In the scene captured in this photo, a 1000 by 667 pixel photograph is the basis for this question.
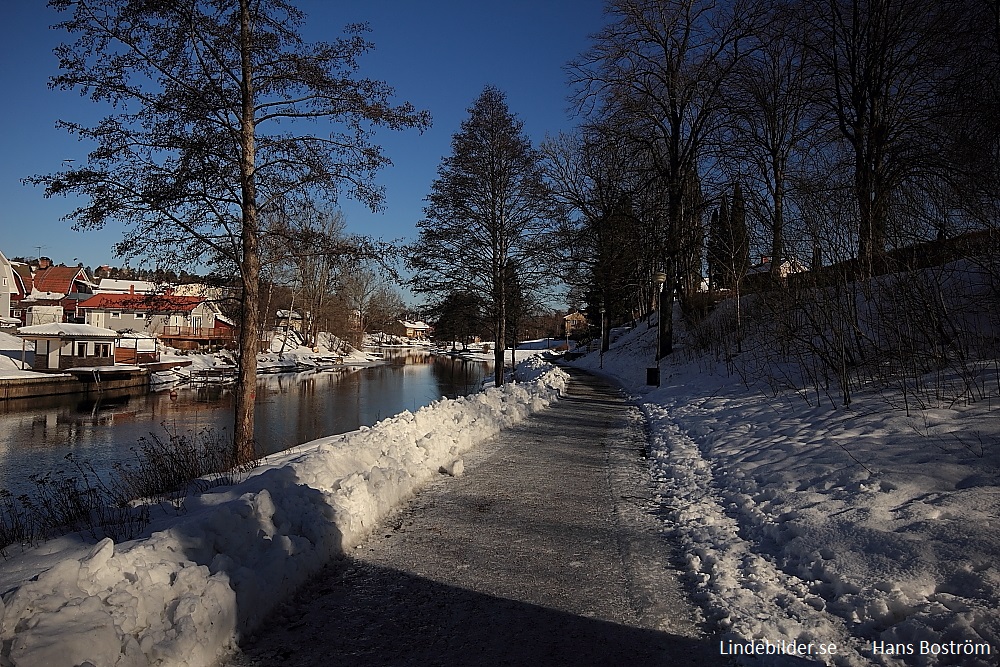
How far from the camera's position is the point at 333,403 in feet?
84.4

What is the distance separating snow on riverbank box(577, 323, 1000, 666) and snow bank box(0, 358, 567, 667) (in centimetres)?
→ 292

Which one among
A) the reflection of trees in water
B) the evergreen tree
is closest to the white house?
the reflection of trees in water

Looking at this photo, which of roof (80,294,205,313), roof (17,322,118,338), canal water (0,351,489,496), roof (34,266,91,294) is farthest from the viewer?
roof (34,266,91,294)

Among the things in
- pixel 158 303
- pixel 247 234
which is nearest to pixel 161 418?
pixel 158 303

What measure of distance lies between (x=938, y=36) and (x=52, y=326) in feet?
151

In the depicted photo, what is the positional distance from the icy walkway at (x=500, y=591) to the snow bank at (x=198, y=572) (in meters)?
0.23

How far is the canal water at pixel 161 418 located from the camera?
1496 cm

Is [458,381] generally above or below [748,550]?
below

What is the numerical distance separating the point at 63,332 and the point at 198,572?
40.5 metres

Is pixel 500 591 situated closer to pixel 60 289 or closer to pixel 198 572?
pixel 198 572

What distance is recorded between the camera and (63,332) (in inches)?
1403

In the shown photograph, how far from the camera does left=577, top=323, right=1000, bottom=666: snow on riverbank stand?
3.41 m

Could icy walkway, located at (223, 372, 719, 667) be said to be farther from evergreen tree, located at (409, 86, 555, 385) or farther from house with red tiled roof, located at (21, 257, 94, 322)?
house with red tiled roof, located at (21, 257, 94, 322)

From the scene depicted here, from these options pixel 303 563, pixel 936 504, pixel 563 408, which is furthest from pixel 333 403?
pixel 936 504
